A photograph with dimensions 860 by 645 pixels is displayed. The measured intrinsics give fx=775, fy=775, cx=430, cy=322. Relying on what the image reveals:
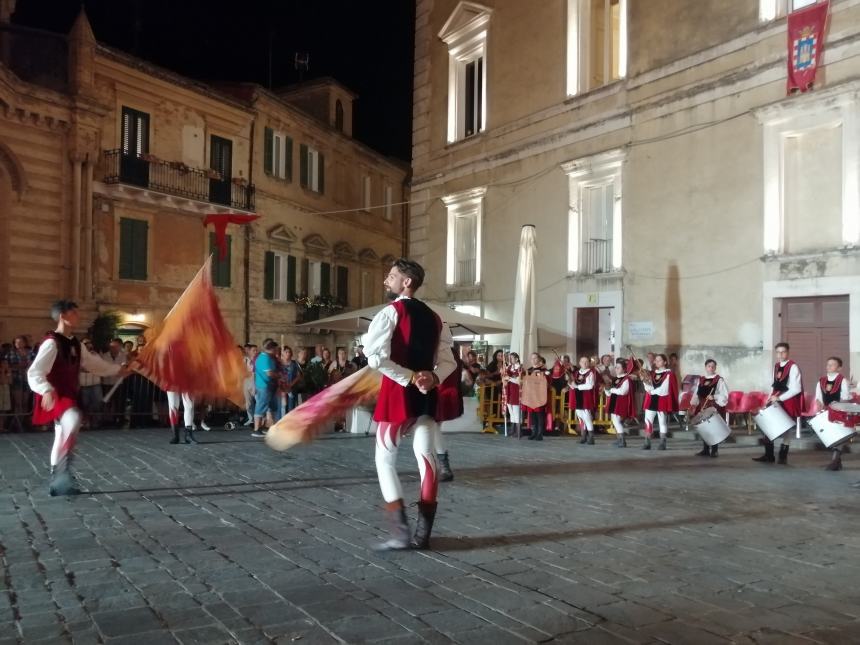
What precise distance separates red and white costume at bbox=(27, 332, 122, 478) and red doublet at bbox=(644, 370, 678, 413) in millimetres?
9363

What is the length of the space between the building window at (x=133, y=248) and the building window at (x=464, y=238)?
1033cm

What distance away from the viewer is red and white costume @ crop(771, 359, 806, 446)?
11.2m

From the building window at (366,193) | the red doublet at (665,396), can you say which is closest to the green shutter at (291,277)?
the building window at (366,193)

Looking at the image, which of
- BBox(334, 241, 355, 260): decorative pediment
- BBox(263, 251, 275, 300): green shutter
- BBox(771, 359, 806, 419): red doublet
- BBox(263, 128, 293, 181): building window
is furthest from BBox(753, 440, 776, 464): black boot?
BBox(334, 241, 355, 260): decorative pediment

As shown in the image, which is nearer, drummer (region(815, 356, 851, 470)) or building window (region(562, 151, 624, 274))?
drummer (region(815, 356, 851, 470))

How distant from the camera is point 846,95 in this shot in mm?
14195

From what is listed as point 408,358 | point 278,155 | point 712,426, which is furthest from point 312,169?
point 408,358

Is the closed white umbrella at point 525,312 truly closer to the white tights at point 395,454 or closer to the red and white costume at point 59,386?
the red and white costume at point 59,386

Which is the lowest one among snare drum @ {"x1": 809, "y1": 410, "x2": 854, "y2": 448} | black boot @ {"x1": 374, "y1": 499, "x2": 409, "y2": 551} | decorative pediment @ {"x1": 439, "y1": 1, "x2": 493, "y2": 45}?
black boot @ {"x1": 374, "y1": 499, "x2": 409, "y2": 551}

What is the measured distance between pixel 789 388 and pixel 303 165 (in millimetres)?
25473

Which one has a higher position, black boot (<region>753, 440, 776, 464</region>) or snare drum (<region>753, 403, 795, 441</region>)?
snare drum (<region>753, 403, 795, 441</region>)

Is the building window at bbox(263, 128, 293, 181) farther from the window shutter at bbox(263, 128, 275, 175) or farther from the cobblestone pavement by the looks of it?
the cobblestone pavement

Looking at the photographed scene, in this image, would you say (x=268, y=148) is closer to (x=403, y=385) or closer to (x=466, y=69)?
(x=466, y=69)

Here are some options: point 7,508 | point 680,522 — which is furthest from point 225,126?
point 680,522
